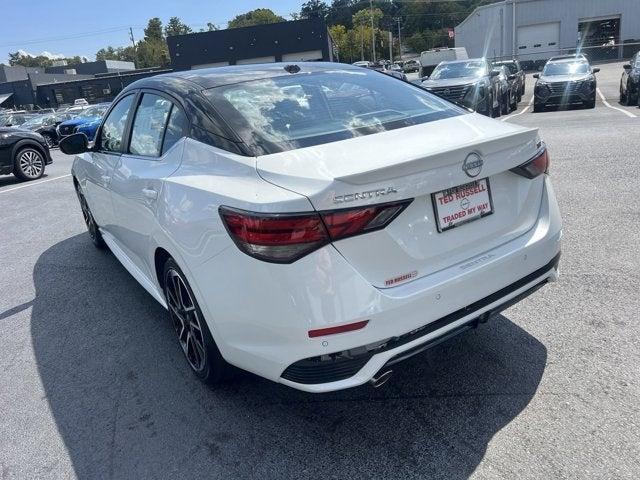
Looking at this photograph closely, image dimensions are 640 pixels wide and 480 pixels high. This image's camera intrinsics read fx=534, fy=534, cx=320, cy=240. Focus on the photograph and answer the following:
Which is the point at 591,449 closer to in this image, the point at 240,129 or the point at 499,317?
the point at 499,317

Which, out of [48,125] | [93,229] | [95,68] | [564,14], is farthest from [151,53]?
[93,229]

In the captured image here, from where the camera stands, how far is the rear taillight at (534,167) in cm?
266

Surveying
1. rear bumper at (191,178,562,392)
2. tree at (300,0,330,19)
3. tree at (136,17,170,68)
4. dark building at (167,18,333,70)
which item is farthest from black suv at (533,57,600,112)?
tree at (300,0,330,19)

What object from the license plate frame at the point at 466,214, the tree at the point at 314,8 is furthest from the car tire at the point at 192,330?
the tree at the point at 314,8

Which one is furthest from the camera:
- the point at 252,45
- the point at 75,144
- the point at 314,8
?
the point at 314,8

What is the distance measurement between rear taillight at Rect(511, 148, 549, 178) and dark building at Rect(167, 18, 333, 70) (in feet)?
171

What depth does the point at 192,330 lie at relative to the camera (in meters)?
3.06

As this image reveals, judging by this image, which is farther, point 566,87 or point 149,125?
point 566,87

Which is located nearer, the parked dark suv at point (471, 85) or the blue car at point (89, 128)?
the parked dark suv at point (471, 85)

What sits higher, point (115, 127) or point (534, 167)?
point (115, 127)

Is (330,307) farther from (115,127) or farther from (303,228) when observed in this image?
(115,127)

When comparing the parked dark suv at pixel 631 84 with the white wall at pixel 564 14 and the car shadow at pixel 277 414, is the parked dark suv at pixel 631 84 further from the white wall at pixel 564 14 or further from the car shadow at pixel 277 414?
the white wall at pixel 564 14

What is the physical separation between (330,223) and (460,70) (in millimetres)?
15767

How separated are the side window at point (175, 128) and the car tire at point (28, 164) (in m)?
10.3
